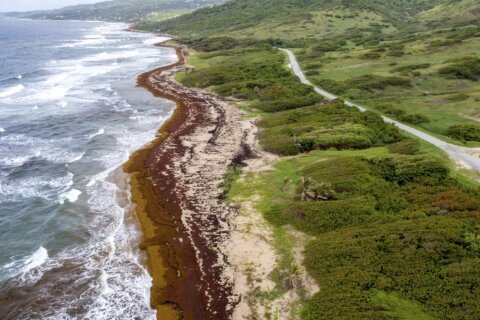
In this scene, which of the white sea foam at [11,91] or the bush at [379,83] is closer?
the bush at [379,83]

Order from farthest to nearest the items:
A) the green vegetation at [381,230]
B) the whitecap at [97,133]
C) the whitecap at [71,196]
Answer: the whitecap at [97,133] → the whitecap at [71,196] → the green vegetation at [381,230]

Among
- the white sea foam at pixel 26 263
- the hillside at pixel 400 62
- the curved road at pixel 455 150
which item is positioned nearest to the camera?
the white sea foam at pixel 26 263

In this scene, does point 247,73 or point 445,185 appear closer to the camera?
point 445,185

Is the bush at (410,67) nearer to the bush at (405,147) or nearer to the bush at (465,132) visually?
the bush at (465,132)

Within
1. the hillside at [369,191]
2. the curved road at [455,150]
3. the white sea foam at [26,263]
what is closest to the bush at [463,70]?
the hillside at [369,191]

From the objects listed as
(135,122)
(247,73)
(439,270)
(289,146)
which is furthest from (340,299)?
(247,73)

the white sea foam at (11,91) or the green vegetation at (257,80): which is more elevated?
the green vegetation at (257,80)

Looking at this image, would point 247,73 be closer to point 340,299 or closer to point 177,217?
point 177,217

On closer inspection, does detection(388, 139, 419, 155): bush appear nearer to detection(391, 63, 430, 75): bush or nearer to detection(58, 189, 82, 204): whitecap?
detection(58, 189, 82, 204): whitecap
